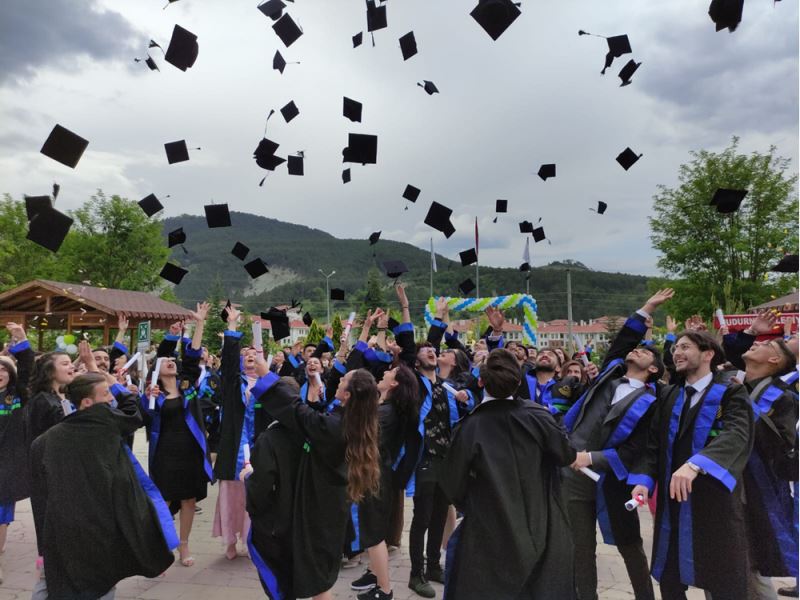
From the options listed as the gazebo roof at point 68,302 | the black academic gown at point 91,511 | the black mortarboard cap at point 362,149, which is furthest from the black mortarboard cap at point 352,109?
the gazebo roof at point 68,302

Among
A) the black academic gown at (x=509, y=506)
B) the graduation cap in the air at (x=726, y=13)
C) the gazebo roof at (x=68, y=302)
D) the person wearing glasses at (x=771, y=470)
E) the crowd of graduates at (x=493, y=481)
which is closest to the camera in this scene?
the black academic gown at (x=509, y=506)

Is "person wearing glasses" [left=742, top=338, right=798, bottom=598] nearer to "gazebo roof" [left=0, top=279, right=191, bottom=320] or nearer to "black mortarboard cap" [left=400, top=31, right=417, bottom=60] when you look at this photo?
"black mortarboard cap" [left=400, top=31, right=417, bottom=60]

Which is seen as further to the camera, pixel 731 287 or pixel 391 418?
pixel 731 287

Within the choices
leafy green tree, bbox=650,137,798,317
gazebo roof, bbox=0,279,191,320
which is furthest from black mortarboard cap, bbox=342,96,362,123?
leafy green tree, bbox=650,137,798,317

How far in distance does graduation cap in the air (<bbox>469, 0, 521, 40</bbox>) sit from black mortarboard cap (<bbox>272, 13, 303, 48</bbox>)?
7.51ft

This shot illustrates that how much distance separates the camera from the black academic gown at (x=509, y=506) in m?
2.98

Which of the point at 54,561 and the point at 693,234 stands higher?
the point at 693,234

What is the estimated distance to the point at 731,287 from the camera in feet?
80.1

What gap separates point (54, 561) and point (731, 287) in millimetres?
26195

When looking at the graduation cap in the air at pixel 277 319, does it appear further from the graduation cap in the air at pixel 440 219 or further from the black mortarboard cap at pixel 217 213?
the graduation cap in the air at pixel 440 219

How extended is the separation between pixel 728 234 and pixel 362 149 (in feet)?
75.4

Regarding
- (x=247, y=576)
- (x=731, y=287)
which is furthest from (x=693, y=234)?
(x=247, y=576)

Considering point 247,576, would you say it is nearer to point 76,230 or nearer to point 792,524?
point 792,524

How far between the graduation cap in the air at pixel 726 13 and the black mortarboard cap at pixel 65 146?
16.9ft
